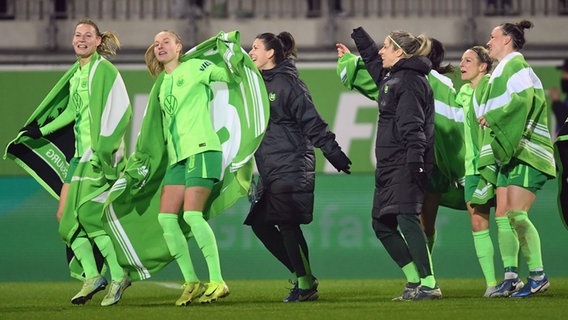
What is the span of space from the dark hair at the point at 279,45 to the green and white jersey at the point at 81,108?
131cm

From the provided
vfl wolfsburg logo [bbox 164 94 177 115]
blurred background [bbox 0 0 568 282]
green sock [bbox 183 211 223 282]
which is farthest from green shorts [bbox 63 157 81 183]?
blurred background [bbox 0 0 568 282]

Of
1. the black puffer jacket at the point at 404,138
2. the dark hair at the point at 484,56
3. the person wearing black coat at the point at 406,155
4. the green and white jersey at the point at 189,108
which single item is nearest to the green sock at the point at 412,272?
the person wearing black coat at the point at 406,155

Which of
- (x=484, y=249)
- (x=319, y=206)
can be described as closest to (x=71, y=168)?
(x=484, y=249)

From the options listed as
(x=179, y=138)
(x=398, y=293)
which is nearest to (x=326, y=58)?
(x=398, y=293)

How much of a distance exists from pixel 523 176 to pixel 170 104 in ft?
8.19

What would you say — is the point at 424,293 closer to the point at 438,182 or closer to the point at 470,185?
the point at 470,185

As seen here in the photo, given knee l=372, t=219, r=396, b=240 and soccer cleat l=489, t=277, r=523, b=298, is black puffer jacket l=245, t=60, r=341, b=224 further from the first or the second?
soccer cleat l=489, t=277, r=523, b=298

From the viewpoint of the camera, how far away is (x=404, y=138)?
27.9 feet

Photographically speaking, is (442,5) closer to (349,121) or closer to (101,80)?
(349,121)

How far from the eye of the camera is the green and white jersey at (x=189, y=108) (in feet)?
28.7

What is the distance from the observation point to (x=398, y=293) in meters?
10.1

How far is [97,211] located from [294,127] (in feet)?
5.11

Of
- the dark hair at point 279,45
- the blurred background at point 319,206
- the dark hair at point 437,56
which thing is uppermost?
the dark hair at point 279,45

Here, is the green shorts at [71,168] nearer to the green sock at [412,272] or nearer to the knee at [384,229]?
the knee at [384,229]
